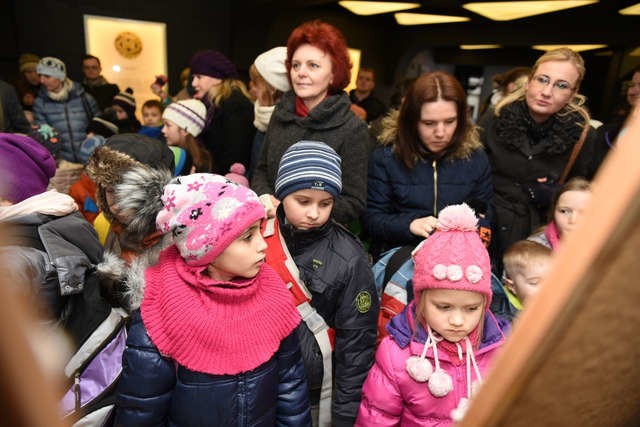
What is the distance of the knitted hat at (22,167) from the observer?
1.47 m

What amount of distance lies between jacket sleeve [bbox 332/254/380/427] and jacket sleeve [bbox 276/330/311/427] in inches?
9.5

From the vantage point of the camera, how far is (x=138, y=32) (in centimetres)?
705

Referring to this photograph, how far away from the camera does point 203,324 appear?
1186 millimetres

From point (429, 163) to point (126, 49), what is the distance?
21.7ft

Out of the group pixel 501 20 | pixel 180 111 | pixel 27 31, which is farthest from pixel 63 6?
pixel 501 20

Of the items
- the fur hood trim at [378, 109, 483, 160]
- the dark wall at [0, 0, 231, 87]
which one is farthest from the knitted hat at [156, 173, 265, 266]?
the dark wall at [0, 0, 231, 87]

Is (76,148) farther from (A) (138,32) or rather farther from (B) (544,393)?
(B) (544,393)

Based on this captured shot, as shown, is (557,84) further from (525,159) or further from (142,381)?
(142,381)

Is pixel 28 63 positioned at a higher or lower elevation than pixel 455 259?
higher

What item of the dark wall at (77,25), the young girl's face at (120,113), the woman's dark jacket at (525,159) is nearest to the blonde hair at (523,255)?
the woman's dark jacket at (525,159)

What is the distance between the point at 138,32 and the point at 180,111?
5422 mm

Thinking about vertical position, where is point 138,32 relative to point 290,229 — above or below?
above

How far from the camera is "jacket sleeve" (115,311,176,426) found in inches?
46.6

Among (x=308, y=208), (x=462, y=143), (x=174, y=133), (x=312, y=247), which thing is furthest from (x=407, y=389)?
(x=174, y=133)
